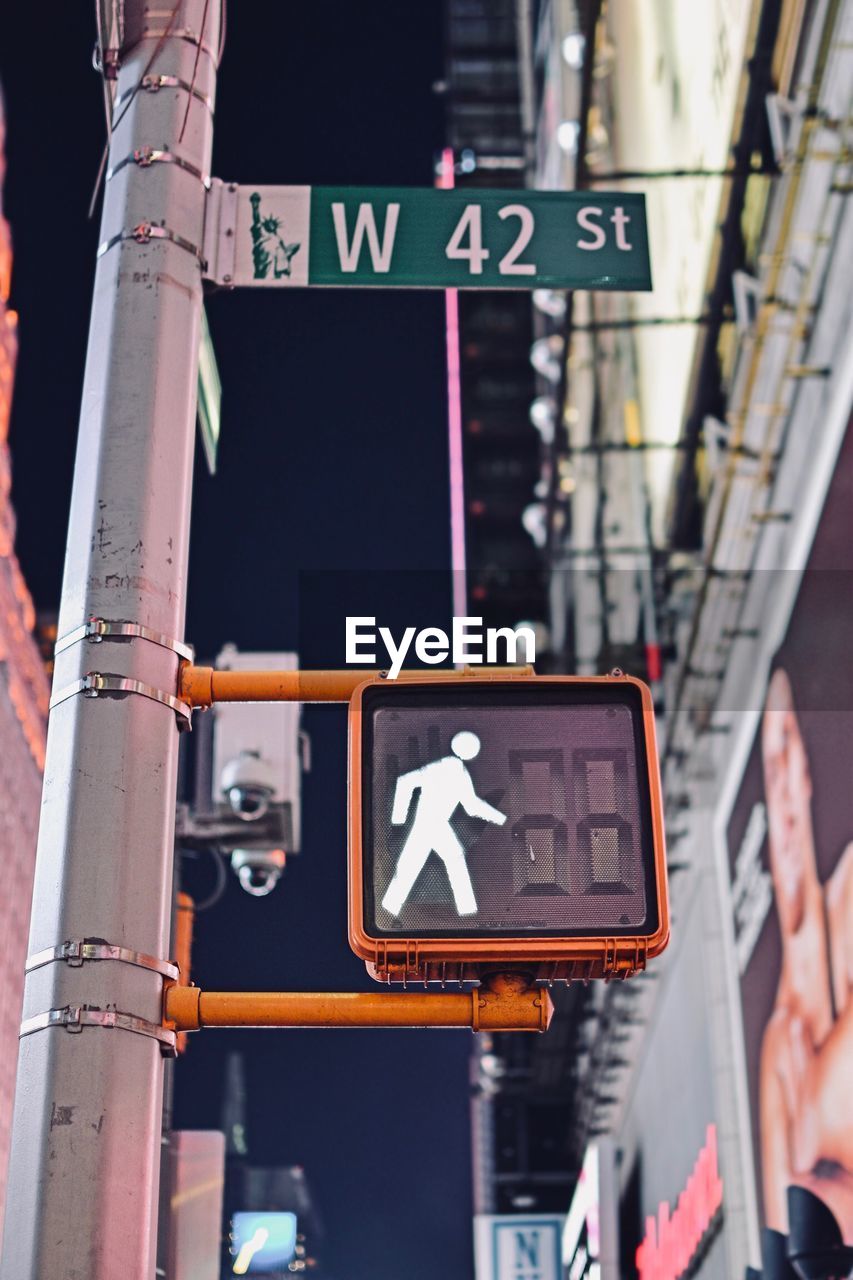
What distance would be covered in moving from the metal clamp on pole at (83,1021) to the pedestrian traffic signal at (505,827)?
0.57 m

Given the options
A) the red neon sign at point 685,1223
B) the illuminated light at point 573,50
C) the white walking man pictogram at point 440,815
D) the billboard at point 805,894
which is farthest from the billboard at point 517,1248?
the white walking man pictogram at point 440,815

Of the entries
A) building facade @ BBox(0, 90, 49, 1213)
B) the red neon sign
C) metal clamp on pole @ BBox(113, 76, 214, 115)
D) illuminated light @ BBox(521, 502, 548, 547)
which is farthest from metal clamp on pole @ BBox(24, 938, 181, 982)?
building facade @ BBox(0, 90, 49, 1213)

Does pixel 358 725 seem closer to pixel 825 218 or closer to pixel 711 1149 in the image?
pixel 825 218

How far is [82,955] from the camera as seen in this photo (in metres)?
3.99

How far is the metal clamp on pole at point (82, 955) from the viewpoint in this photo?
3986 mm

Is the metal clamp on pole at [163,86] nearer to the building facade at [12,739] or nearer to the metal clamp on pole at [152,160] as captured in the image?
the metal clamp on pole at [152,160]

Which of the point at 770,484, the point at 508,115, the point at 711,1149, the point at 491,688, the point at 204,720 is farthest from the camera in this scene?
the point at 508,115

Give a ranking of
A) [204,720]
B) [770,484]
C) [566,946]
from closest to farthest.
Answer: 1. [566,946]
2. [204,720]
3. [770,484]

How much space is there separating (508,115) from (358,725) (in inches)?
3443

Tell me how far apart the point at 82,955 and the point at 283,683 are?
1.06 m

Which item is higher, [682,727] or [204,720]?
[682,727]

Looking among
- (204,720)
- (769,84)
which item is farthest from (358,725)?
(769,84)

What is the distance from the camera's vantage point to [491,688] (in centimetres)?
456

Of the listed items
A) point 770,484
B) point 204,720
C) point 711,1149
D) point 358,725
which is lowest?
point 358,725
